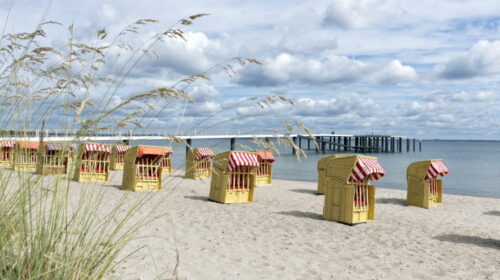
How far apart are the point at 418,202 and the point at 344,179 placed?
152 inches

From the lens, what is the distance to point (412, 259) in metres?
5.33

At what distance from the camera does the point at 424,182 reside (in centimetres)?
1017

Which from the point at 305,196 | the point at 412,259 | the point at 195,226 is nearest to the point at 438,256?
the point at 412,259

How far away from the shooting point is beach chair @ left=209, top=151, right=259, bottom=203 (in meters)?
9.20

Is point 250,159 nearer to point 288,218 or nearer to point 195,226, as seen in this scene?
point 288,218

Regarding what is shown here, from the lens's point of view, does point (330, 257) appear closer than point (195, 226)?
Yes

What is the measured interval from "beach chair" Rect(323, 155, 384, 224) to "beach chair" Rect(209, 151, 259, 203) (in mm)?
2221

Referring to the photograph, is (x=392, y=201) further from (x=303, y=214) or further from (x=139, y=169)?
(x=139, y=169)

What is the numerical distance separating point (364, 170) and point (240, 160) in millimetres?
2932

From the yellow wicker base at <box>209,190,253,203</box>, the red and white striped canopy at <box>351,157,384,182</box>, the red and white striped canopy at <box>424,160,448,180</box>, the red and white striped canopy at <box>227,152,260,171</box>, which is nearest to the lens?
the red and white striped canopy at <box>351,157,384,182</box>

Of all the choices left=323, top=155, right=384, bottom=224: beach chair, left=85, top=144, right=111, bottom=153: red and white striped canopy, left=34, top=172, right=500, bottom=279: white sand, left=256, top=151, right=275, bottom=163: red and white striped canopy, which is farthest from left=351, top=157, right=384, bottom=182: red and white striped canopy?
left=85, top=144, right=111, bottom=153: red and white striped canopy

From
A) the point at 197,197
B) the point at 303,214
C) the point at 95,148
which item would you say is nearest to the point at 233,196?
the point at 197,197

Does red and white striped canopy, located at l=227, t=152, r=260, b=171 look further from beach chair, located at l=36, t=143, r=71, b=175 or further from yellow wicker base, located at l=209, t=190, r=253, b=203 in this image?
beach chair, located at l=36, t=143, r=71, b=175

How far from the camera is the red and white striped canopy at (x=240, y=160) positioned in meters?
9.12
